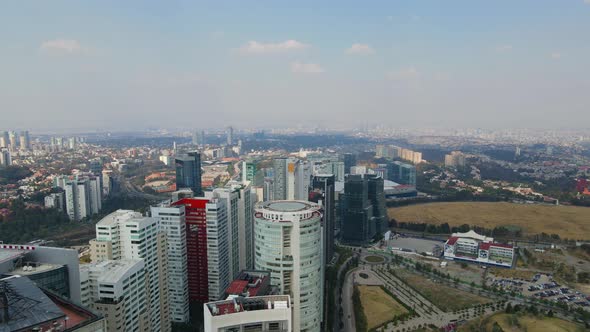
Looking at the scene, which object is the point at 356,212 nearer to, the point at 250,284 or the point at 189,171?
the point at 189,171

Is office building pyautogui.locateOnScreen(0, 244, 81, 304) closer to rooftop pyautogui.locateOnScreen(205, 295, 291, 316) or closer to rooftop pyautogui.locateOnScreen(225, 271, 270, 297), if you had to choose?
rooftop pyautogui.locateOnScreen(225, 271, 270, 297)

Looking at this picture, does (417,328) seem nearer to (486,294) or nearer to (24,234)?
(486,294)

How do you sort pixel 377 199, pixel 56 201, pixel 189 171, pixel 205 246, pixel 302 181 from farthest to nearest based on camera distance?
pixel 189 171 → pixel 56 201 → pixel 377 199 → pixel 302 181 → pixel 205 246

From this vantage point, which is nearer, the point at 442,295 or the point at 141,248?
the point at 141,248

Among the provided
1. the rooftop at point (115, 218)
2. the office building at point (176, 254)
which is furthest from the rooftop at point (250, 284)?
the office building at point (176, 254)

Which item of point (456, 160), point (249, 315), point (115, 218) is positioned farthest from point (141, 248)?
point (456, 160)

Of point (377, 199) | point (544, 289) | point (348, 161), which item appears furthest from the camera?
point (348, 161)
